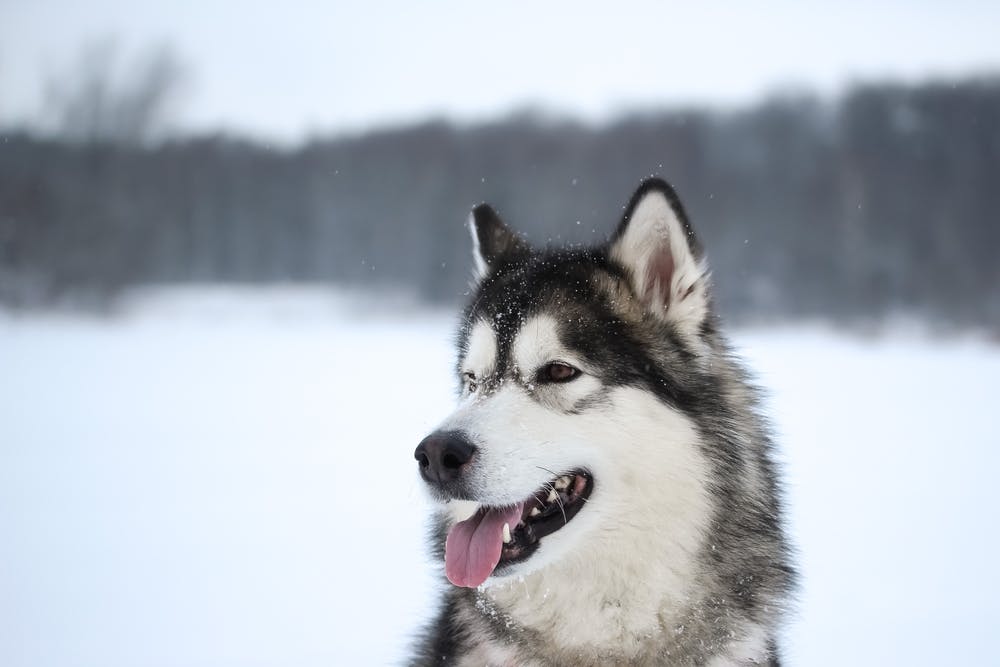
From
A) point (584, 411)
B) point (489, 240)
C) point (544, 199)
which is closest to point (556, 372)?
point (584, 411)

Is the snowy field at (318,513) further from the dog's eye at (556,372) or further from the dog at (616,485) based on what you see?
the dog's eye at (556,372)

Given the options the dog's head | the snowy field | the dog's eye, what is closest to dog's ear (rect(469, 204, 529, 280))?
the dog's head

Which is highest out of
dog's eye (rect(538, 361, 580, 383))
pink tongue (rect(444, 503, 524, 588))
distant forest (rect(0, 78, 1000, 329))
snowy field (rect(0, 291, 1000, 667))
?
distant forest (rect(0, 78, 1000, 329))

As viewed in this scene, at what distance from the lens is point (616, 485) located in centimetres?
235

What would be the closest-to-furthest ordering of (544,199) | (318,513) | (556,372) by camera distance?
(556,372) → (318,513) → (544,199)

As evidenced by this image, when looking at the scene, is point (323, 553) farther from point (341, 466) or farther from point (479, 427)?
point (479, 427)

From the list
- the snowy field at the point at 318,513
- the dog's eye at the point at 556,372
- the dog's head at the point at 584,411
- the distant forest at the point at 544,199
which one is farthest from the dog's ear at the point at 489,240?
the distant forest at the point at 544,199

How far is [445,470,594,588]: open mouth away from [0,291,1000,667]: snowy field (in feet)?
0.62

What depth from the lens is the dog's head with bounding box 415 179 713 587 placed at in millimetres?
2287

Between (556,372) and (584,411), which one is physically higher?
(556,372)

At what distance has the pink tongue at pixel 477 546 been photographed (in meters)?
2.32

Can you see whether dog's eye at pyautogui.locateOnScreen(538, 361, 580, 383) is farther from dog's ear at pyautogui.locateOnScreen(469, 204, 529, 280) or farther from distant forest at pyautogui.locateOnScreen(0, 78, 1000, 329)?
distant forest at pyautogui.locateOnScreen(0, 78, 1000, 329)

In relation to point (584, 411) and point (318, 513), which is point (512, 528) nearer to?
point (584, 411)

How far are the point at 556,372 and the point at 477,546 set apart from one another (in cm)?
56
